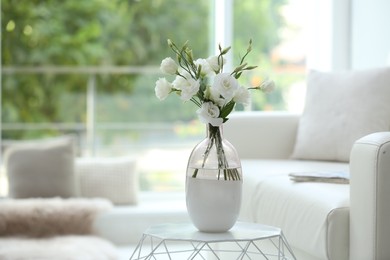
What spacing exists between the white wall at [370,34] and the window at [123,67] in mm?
645

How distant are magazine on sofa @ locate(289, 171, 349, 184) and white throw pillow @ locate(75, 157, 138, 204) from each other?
2.09 metres

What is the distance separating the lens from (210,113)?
2600 mm

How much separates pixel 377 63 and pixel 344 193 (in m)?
2.03

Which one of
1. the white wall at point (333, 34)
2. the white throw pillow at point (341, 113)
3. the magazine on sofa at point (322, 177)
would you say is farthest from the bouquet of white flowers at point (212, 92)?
the white wall at point (333, 34)

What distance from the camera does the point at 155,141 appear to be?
21.7 ft

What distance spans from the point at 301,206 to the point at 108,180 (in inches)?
94.5

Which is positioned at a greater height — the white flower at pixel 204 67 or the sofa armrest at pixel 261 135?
the white flower at pixel 204 67

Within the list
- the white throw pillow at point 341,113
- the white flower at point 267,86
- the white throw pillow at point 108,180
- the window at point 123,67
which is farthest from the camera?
the window at point 123,67

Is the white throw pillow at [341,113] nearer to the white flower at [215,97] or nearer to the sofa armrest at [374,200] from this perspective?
the sofa armrest at [374,200]

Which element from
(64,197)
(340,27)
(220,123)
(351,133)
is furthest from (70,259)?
(340,27)

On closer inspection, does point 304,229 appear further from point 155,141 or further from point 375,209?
point 155,141

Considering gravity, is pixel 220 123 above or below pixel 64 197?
above

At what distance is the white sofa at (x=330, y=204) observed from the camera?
2.61m

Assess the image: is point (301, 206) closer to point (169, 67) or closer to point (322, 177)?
point (322, 177)
